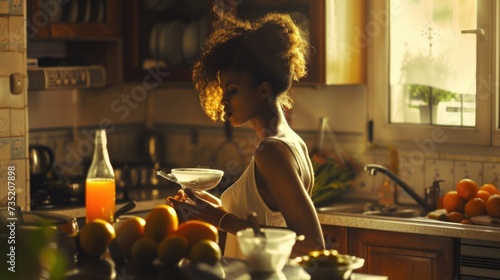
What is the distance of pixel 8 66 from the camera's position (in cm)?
389

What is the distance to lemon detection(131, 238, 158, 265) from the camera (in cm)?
233

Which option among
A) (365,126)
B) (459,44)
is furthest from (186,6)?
(459,44)

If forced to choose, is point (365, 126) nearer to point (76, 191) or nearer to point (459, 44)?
point (459, 44)

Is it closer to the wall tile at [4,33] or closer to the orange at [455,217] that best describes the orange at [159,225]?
the wall tile at [4,33]

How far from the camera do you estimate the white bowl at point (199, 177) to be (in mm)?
2914

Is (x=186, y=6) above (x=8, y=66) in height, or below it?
above

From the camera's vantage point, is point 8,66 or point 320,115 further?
point 320,115

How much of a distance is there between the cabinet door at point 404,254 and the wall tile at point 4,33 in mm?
1796

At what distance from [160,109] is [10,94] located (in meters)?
1.65

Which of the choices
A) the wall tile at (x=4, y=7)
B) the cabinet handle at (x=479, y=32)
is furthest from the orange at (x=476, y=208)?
the wall tile at (x=4, y=7)

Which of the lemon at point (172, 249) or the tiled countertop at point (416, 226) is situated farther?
the tiled countertop at point (416, 226)

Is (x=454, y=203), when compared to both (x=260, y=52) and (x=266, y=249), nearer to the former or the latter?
(x=260, y=52)

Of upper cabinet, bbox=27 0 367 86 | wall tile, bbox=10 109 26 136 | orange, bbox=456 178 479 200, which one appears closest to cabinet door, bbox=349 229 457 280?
orange, bbox=456 178 479 200

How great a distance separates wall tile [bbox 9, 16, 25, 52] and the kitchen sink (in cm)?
161
